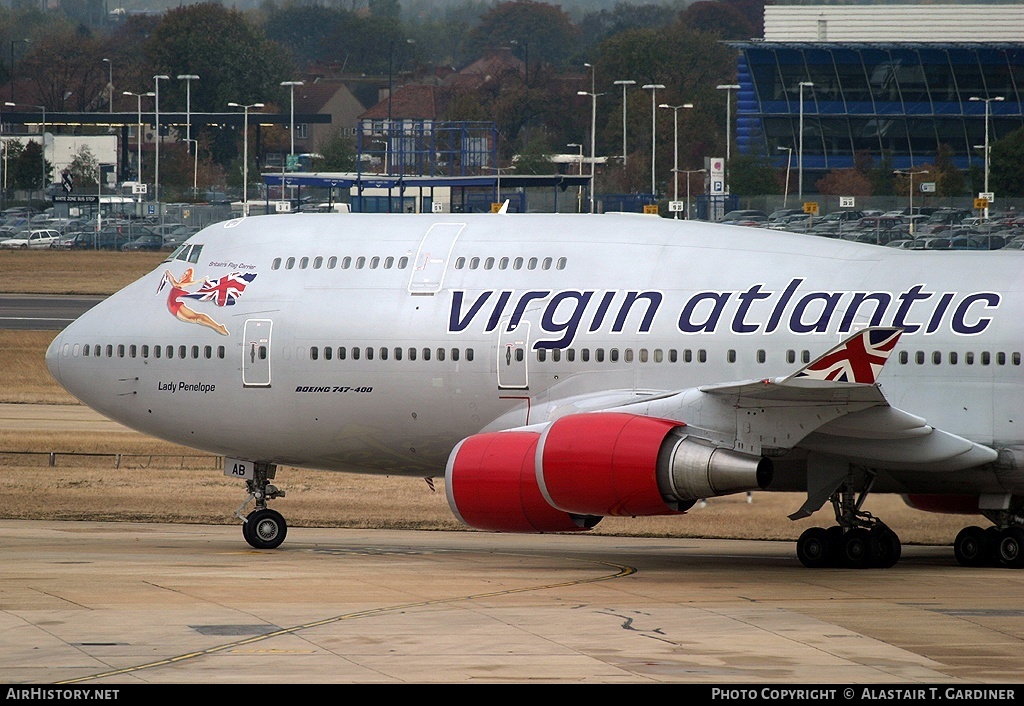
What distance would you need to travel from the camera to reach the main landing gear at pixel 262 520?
1064 inches

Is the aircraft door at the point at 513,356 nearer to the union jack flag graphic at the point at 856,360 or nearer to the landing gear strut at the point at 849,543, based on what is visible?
A: the union jack flag graphic at the point at 856,360

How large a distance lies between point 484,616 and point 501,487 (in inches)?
163

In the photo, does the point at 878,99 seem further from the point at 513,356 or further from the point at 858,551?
the point at 513,356

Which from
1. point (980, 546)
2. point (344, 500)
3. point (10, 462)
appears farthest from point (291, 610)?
point (10, 462)

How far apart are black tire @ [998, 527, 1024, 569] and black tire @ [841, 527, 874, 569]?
2.39 m

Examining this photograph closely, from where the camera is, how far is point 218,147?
158 meters

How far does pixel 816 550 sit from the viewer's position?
25172mm

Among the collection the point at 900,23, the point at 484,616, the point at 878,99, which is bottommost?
the point at 484,616

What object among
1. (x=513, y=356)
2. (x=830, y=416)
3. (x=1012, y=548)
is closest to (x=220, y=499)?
(x=513, y=356)

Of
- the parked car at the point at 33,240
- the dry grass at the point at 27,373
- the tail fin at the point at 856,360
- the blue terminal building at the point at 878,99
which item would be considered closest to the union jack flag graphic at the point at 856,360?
the tail fin at the point at 856,360

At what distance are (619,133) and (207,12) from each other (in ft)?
173

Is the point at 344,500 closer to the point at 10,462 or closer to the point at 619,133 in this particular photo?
the point at 10,462

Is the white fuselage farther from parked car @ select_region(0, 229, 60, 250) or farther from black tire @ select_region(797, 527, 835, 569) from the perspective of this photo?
parked car @ select_region(0, 229, 60, 250)

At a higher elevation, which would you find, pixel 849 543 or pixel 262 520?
pixel 849 543
